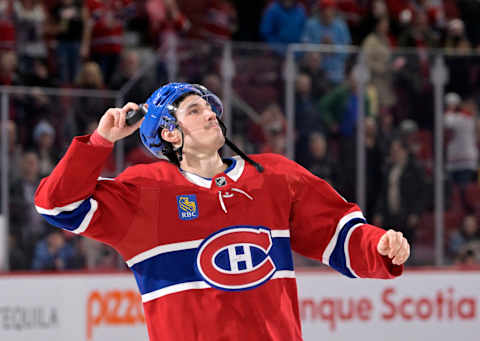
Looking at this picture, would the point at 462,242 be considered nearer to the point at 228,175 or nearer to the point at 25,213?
the point at 25,213

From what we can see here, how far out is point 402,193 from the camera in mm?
5391

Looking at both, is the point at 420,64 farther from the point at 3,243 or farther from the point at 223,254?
the point at 223,254

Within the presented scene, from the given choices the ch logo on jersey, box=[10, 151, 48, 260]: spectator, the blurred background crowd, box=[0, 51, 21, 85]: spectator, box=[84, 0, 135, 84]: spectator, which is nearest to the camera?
the ch logo on jersey

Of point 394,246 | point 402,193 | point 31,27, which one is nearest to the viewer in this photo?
point 394,246

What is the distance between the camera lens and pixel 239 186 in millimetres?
2475

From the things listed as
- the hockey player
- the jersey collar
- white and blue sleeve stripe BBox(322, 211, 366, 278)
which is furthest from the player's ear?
white and blue sleeve stripe BBox(322, 211, 366, 278)

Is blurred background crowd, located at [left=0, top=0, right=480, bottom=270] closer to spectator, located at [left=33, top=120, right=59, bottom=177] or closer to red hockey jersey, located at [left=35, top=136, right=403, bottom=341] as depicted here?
spectator, located at [left=33, top=120, right=59, bottom=177]

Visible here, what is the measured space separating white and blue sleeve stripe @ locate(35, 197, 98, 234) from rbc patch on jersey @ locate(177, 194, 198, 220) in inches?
9.9

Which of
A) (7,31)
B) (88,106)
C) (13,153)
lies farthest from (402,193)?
(7,31)

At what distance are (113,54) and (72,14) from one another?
754mm

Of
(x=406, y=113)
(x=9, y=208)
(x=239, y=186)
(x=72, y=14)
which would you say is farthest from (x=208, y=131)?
(x=72, y=14)

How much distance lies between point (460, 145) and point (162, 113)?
3.42 m

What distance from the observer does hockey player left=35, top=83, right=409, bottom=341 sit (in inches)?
90.9

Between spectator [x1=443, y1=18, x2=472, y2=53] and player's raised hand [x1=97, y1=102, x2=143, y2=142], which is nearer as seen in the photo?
player's raised hand [x1=97, y1=102, x2=143, y2=142]
